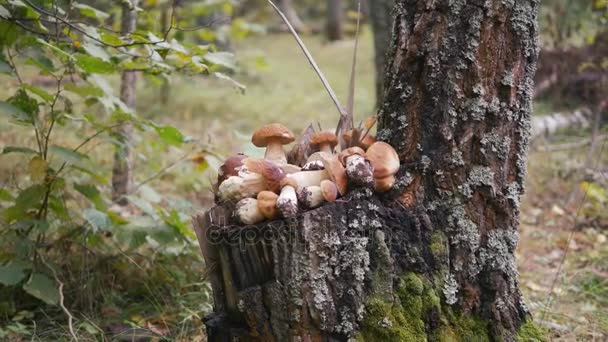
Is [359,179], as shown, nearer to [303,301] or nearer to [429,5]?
[303,301]

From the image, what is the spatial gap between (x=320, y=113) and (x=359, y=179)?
6051 mm

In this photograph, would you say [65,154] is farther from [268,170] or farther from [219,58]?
[268,170]

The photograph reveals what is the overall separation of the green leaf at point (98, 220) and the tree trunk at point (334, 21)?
14380 mm

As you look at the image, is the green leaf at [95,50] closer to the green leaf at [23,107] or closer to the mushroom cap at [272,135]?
the green leaf at [23,107]

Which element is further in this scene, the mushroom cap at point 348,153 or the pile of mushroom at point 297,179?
the mushroom cap at point 348,153

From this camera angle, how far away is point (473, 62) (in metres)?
2.08

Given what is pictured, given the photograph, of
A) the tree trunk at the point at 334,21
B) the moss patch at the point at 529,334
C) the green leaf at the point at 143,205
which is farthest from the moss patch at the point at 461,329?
the tree trunk at the point at 334,21

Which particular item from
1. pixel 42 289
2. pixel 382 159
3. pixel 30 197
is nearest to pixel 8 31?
pixel 30 197

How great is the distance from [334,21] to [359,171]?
15.2 meters

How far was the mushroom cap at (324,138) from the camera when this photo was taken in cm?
221

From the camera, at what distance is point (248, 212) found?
196 cm

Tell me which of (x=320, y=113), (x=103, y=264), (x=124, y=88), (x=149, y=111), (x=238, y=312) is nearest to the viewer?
(x=238, y=312)

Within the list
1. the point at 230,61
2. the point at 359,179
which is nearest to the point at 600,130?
the point at 230,61

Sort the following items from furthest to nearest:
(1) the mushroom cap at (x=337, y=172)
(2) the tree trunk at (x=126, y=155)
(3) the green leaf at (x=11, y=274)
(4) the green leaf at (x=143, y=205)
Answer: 1. (2) the tree trunk at (x=126, y=155)
2. (4) the green leaf at (x=143, y=205)
3. (3) the green leaf at (x=11, y=274)
4. (1) the mushroom cap at (x=337, y=172)
